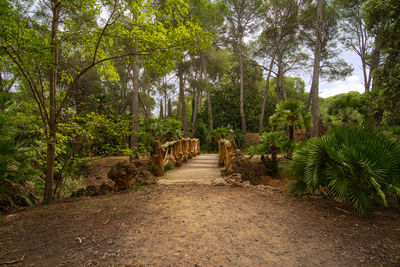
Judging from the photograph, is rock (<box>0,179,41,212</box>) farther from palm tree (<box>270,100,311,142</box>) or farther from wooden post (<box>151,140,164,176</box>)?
palm tree (<box>270,100,311,142</box>)

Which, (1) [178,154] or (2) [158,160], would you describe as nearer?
(2) [158,160]

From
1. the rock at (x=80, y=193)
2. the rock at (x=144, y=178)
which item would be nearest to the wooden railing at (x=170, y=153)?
the rock at (x=144, y=178)

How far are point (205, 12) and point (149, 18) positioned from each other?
38.8 ft

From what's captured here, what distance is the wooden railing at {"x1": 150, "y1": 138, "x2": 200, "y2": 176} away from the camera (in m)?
5.61

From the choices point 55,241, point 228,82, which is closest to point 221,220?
point 55,241

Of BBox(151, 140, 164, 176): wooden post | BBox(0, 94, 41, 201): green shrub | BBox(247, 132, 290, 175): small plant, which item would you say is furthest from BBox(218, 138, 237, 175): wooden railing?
BBox(0, 94, 41, 201): green shrub

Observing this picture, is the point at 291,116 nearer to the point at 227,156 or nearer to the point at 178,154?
the point at 227,156

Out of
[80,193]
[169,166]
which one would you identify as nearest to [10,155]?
[80,193]

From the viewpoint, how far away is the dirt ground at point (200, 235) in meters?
1.69

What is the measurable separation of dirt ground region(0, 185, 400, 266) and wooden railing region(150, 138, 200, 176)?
2433mm

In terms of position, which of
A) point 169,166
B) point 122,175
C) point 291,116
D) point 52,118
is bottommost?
point 169,166

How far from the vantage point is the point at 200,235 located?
2090mm

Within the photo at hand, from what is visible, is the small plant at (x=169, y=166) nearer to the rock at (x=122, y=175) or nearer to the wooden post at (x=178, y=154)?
the wooden post at (x=178, y=154)

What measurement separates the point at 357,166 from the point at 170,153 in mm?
5529
